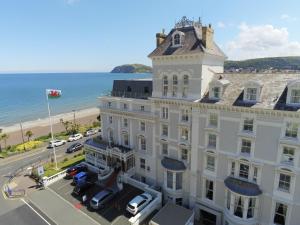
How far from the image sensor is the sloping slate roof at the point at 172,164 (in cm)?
3264

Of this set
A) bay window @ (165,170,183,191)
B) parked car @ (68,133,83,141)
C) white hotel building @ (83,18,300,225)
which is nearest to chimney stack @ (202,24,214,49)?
white hotel building @ (83,18,300,225)

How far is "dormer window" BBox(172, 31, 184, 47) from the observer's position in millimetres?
31609

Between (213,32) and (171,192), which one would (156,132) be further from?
(213,32)

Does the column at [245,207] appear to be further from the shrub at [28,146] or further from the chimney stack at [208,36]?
the shrub at [28,146]

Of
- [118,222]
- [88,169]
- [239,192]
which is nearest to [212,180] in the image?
[239,192]

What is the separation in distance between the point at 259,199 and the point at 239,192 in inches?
111

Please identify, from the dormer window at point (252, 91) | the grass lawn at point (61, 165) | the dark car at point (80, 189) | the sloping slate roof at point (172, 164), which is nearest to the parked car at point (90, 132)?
the grass lawn at point (61, 165)

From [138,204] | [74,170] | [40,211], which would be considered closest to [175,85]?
[138,204]

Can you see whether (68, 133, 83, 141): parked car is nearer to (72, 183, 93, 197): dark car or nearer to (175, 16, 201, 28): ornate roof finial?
(72, 183, 93, 197): dark car

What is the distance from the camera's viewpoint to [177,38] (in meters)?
32.1

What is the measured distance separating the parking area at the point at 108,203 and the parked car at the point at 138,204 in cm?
116

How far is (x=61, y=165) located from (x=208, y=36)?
41014mm

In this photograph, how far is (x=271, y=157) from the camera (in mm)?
24875

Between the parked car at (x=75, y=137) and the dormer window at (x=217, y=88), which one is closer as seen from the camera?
the dormer window at (x=217, y=88)
